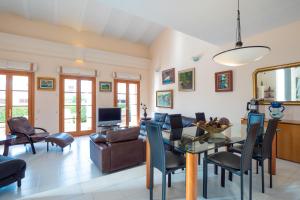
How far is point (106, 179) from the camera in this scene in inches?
108

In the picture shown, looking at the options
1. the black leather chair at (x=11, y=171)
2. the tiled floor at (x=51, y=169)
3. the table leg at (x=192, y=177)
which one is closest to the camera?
the table leg at (x=192, y=177)

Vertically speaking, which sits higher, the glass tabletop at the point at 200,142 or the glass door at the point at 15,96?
the glass door at the point at 15,96

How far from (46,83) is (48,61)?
0.76 m

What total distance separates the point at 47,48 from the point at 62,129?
2819mm

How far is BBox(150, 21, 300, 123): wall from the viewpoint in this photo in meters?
3.60

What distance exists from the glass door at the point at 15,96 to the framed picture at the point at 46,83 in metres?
0.23

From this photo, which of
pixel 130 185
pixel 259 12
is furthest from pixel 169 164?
pixel 259 12

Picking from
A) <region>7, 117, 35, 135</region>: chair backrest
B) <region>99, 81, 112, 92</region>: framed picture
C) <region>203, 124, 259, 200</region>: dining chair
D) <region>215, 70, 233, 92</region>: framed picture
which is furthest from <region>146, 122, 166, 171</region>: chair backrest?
<region>99, 81, 112, 92</region>: framed picture

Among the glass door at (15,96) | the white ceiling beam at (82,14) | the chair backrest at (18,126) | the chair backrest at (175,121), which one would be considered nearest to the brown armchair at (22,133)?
the chair backrest at (18,126)

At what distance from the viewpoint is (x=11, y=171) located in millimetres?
2469

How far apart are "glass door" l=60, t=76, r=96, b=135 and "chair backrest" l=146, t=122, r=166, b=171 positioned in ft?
16.3

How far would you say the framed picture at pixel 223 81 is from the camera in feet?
15.0

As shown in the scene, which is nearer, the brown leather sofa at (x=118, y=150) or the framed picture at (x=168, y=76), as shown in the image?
the brown leather sofa at (x=118, y=150)

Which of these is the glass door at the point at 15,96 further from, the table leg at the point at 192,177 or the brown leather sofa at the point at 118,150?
the table leg at the point at 192,177
